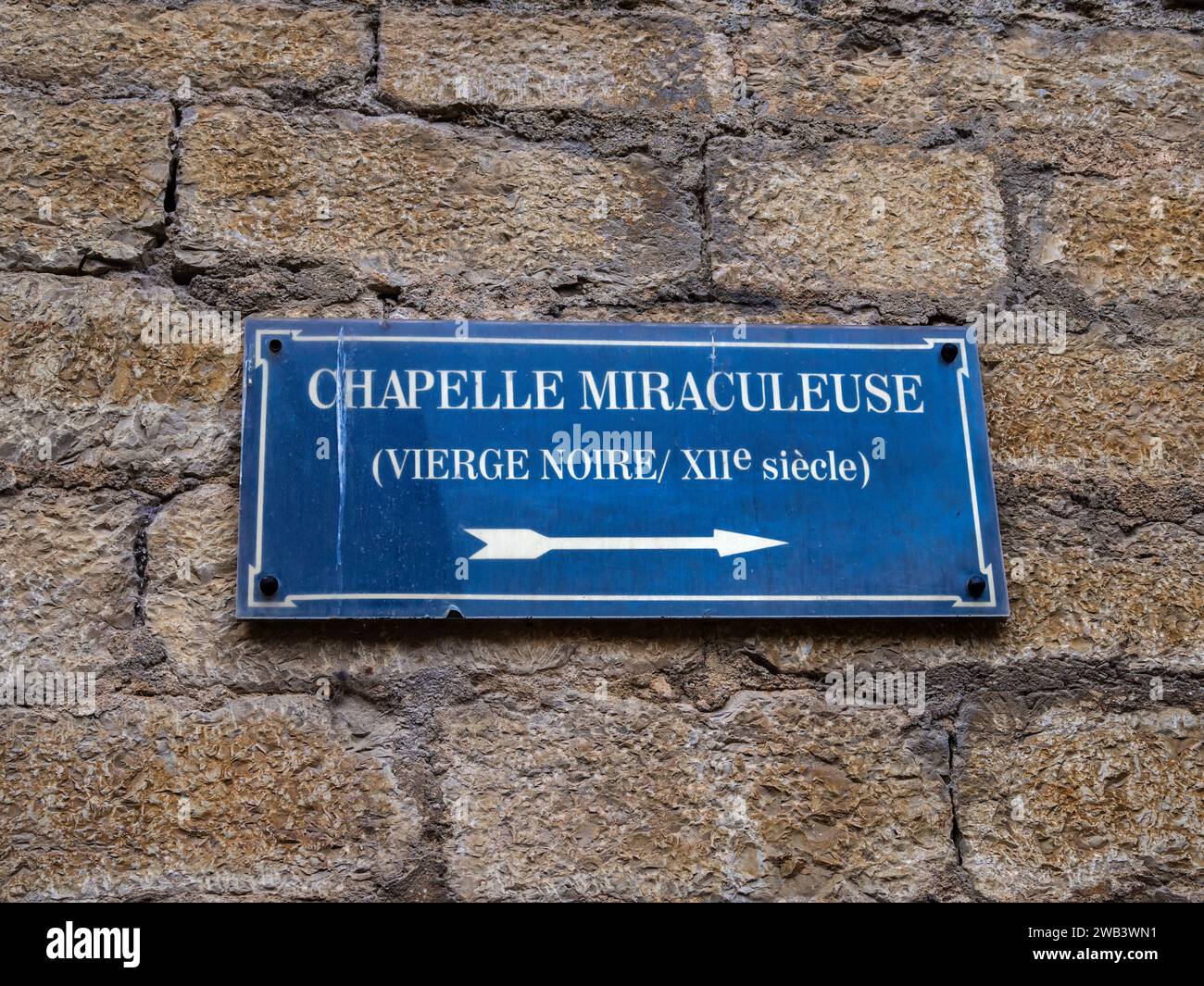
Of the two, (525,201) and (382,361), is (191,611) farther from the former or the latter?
(525,201)

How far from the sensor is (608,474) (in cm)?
165

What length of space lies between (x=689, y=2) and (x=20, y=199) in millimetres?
1132

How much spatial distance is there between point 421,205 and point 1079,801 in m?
1.33

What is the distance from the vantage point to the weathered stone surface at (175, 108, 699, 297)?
5.77 ft

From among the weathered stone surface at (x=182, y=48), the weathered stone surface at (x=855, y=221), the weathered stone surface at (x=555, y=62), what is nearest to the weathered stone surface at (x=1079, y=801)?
the weathered stone surface at (x=855, y=221)

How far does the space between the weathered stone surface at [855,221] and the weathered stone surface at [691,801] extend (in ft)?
2.25

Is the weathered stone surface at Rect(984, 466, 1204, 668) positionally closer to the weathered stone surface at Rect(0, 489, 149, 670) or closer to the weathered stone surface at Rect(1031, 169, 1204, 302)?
the weathered stone surface at Rect(1031, 169, 1204, 302)

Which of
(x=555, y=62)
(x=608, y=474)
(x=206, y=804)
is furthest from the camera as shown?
(x=555, y=62)

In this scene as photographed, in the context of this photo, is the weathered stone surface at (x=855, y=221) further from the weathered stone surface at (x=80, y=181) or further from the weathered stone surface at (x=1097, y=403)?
the weathered stone surface at (x=80, y=181)

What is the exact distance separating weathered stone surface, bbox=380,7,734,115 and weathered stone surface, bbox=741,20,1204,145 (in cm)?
10

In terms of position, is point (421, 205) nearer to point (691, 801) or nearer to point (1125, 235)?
point (691, 801)

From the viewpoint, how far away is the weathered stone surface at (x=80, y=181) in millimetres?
1740

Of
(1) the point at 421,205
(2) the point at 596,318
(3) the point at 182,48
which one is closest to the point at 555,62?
(1) the point at 421,205

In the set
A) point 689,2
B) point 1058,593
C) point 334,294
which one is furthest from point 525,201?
point 1058,593
